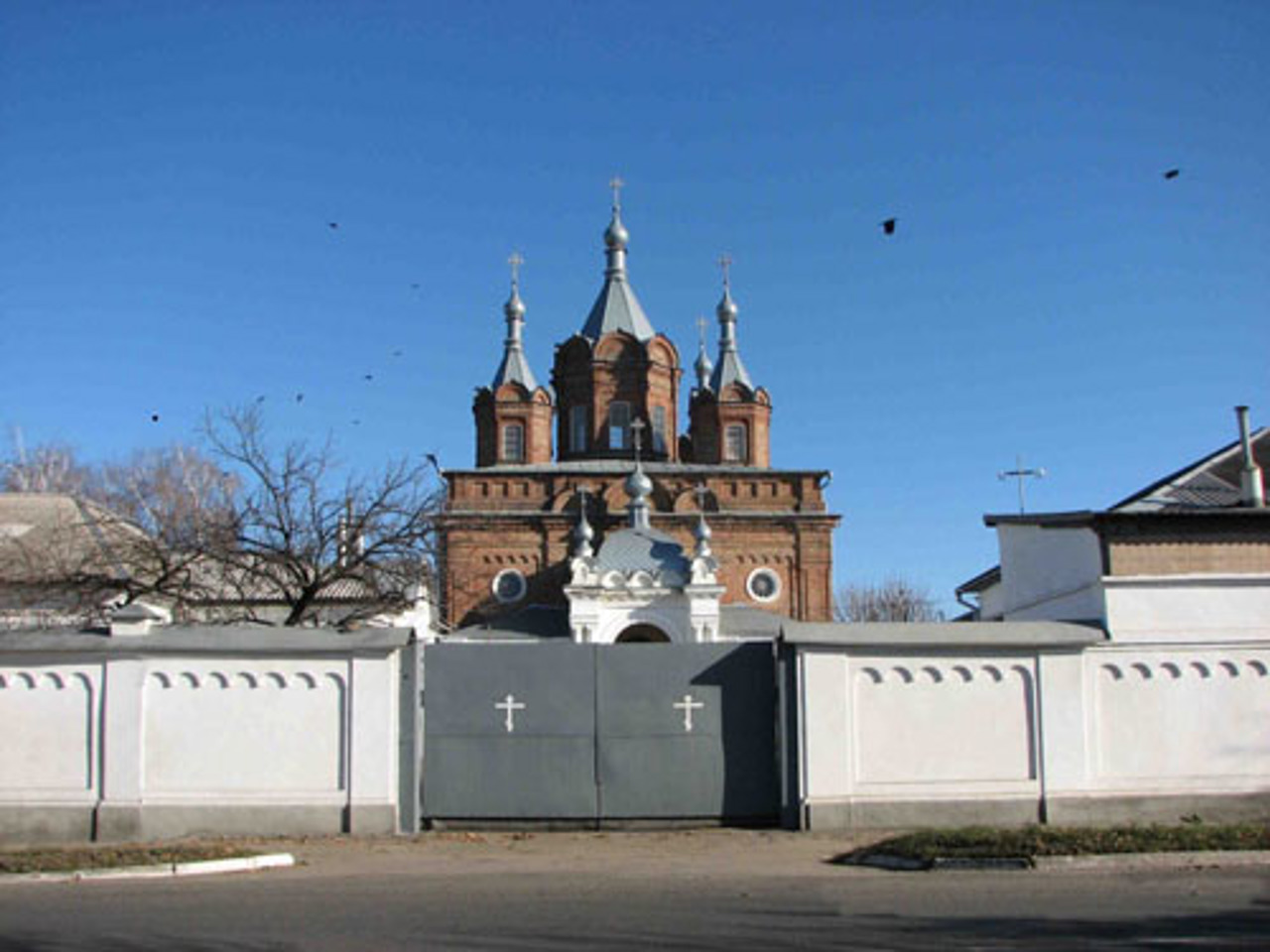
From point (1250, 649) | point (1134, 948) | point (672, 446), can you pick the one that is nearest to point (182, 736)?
point (1134, 948)

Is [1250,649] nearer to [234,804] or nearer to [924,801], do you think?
[924,801]

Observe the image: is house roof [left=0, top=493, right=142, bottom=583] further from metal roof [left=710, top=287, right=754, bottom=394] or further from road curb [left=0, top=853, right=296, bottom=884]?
metal roof [left=710, top=287, right=754, bottom=394]

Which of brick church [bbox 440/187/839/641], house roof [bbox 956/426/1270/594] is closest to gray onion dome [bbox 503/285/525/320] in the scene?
brick church [bbox 440/187/839/641]

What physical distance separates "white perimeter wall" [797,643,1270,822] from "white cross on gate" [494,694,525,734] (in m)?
2.76

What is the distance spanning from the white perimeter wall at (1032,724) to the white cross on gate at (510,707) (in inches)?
109

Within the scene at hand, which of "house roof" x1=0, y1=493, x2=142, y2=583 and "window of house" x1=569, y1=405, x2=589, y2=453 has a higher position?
"window of house" x1=569, y1=405, x2=589, y2=453

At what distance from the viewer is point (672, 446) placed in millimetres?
61750

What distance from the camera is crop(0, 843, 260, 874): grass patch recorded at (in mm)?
11219

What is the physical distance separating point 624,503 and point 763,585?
20.1ft

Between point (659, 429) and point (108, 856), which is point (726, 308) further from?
point (108, 856)

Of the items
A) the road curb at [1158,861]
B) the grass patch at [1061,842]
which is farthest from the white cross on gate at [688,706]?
the road curb at [1158,861]

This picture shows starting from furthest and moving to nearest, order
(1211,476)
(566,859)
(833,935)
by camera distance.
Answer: (1211,476)
(566,859)
(833,935)

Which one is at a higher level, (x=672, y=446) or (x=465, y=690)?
(x=672, y=446)

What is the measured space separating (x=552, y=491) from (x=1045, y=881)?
149ft
